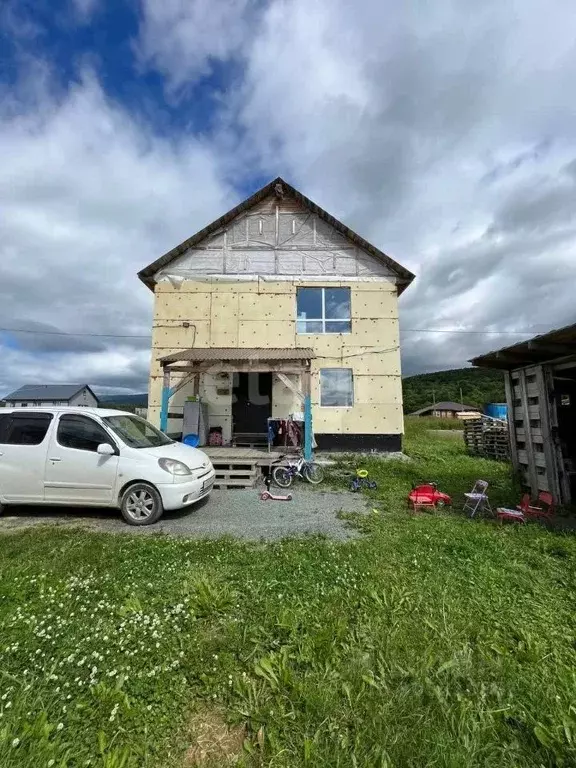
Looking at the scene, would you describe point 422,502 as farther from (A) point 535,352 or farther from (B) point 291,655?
(B) point 291,655

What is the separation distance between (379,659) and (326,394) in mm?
10713

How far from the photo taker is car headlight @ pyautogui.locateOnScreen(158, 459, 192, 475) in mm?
6023

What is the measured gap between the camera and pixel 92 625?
302 centimetres

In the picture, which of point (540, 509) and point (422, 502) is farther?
point (422, 502)

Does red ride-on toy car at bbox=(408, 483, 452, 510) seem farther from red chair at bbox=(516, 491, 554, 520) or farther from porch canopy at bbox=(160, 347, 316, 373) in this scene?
porch canopy at bbox=(160, 347, 316, 373)

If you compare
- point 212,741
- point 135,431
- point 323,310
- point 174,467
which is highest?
point 323,310

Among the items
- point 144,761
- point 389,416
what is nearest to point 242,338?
point 389,416

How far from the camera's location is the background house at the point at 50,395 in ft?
152

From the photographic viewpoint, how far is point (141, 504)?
5.94 metres

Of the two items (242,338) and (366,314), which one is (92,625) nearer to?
(242,338)

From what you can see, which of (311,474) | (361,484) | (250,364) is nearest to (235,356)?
(250,364)

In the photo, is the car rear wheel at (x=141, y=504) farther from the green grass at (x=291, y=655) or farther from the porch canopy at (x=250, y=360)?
the porch canopy at (x=250, y=360)

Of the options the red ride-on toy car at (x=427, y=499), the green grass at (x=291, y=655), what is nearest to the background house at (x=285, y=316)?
the red ride-on toy car at (x=427, y=499)

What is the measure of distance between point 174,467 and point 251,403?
7.46 meters
